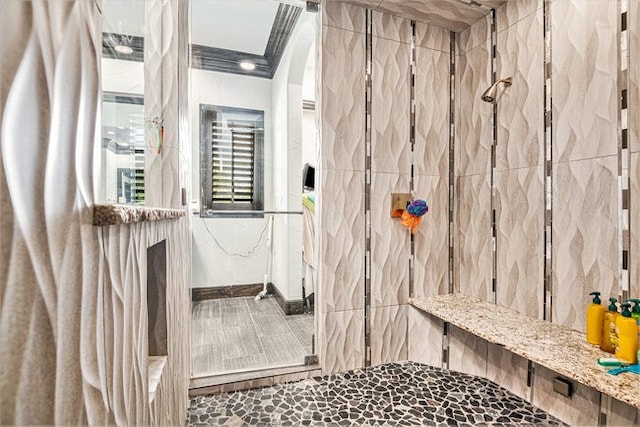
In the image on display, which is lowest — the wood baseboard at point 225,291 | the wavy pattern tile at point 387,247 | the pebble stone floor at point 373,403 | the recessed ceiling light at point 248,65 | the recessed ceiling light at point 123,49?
the pebble stone floor at point 373,403

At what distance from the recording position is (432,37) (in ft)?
7.50

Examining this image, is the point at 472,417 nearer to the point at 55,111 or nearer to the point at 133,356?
the point at 133,356

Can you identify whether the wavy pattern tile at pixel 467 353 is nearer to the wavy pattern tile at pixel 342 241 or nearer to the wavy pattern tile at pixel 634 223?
the wavy pattern tile at pixel 342 241

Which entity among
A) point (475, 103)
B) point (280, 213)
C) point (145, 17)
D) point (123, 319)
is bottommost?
point (123, 319)

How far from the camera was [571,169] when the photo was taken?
161 centimetres

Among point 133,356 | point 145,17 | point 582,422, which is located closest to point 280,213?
point 145,17

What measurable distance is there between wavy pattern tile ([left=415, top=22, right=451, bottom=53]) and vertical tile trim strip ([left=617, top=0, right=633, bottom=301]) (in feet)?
3.46

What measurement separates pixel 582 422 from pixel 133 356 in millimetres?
2030

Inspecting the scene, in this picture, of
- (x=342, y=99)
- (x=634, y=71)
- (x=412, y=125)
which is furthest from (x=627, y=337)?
(x=342, y=99)


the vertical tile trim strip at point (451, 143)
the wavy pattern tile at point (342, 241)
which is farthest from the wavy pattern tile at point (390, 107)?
the vertical tile trim strip at point (451, 143)

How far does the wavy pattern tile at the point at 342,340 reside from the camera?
2.05 meters

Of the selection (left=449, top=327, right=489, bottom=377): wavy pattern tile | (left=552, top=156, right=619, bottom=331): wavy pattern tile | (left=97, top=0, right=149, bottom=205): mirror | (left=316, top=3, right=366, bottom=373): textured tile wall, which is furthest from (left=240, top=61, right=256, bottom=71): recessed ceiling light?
(left=449, top=327, right=489, bottom=377): wavy pattern tile

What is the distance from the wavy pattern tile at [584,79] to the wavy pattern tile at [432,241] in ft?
2.53

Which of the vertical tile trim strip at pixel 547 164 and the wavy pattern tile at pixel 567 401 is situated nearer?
the wavy pattern tile at pixel 567 401
